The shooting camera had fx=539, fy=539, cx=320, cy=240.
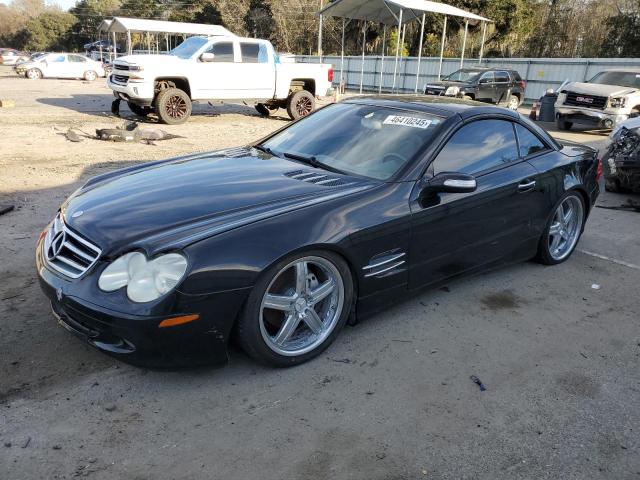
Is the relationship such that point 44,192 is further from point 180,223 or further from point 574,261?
point 574,261

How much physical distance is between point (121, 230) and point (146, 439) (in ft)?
3.53

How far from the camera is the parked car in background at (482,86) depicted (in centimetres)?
1794

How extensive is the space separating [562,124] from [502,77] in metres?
4.13

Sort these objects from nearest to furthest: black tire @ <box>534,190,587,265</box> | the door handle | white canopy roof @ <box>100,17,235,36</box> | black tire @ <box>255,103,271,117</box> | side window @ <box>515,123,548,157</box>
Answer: the door handle < side window @ <box>515,123,548,157</box> < black tire @ <box>534,190,587,265</box> < black tire @ <box>255,103,271,117</box> < white canopy roof @ <box>100,17,235,36</box>

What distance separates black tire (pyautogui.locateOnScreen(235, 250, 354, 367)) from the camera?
9.29 ft

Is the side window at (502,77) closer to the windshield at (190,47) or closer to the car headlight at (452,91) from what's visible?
the car headlight at (452,91)

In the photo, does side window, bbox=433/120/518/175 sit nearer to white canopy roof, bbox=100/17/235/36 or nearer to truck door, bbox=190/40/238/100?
truck door, bbox=190/40/238/100

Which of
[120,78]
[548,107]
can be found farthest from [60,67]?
[548,107]

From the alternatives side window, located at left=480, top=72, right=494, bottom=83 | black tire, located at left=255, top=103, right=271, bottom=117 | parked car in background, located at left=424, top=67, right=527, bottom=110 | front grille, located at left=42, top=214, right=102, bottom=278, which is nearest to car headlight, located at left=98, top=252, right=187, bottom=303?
front grille, located at left=42, top=214, right=102, bottom=278

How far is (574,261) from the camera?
17.0 feet

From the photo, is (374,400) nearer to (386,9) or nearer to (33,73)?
(386,9)

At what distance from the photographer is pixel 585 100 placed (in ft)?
48.1

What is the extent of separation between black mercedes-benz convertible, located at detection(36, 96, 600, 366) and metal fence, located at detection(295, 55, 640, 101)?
2130 cm

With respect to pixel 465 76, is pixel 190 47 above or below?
above
